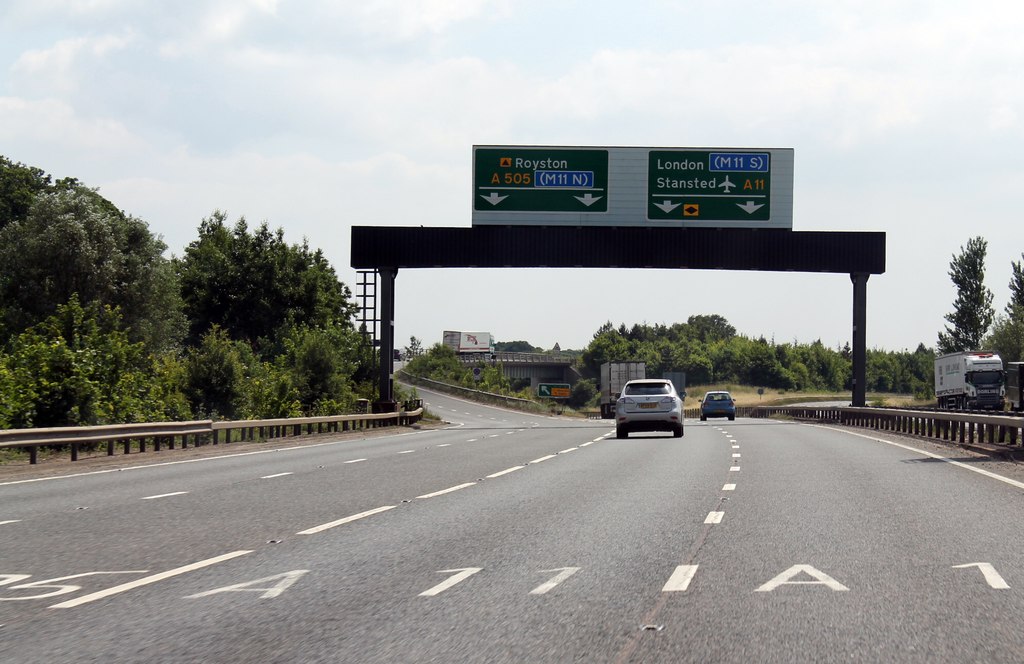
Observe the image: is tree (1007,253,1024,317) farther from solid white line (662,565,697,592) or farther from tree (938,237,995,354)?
solid white line (662,565,697,592)

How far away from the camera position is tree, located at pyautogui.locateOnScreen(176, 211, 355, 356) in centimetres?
8006

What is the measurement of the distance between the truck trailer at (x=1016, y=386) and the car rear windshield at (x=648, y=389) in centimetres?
2804

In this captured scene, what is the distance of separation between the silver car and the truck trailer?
92.1 ft

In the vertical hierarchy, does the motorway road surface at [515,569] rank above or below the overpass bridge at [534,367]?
below

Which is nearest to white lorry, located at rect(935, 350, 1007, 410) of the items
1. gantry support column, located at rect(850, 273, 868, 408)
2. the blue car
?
the blue car

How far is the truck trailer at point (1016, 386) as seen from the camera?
5339 cm

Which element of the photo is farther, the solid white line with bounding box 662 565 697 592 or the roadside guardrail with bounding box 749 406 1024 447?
the roadside guardrail with bounding box 749 406 1024 447

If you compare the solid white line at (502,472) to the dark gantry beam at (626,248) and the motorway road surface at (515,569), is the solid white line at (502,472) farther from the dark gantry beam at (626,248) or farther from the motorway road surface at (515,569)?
the dark gantry beam at (626,248)

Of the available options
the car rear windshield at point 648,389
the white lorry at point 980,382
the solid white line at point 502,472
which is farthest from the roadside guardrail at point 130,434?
the white lorry at point 980,382

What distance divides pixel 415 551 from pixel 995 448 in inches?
704

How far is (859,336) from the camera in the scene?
46.8 m

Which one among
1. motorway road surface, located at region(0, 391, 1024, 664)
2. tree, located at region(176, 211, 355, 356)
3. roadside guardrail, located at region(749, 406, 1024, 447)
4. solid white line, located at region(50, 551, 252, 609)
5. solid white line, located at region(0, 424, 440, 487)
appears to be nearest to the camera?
motorway road surface, located at region(0, 391, 1024, 664)

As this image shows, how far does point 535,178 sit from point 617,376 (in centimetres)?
2930

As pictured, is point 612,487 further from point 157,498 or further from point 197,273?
point 197,273
